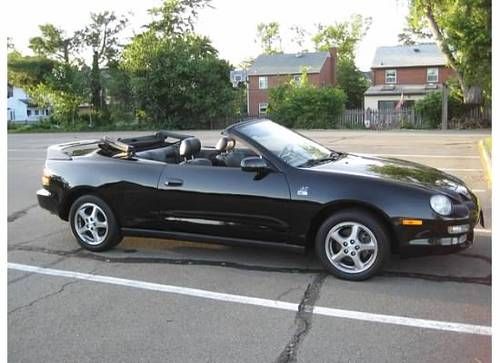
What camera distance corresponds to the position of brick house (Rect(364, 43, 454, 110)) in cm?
4847

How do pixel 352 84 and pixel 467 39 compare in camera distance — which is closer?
pixel 467 39

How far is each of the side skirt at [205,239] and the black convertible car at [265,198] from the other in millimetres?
12

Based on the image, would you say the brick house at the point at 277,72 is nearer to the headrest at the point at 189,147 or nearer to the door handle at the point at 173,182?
the headrest at the point at 189,147

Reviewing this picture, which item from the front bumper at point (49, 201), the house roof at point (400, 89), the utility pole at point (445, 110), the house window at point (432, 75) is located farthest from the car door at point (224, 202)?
the house window at point (432, 75)

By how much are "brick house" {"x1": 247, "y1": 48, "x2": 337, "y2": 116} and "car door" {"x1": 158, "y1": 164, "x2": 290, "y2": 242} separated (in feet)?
155

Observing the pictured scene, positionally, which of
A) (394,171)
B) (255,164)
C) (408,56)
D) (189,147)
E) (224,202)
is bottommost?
(224,202)

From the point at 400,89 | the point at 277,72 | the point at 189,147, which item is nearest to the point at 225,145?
the point at 189,147

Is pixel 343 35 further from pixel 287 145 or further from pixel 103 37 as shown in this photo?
pixel 287 145

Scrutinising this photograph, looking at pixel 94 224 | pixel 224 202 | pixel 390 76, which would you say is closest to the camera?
pixel 224 202

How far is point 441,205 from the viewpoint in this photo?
4.74 metres

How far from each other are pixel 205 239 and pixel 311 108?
1136 inches

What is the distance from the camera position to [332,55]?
56312 mm

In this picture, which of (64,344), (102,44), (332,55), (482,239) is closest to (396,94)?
(332,55)

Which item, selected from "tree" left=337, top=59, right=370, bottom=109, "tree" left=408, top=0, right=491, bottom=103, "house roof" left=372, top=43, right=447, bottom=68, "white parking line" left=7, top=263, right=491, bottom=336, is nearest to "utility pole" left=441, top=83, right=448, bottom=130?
"tree" left=408, top=0, right=491, bottom=103
